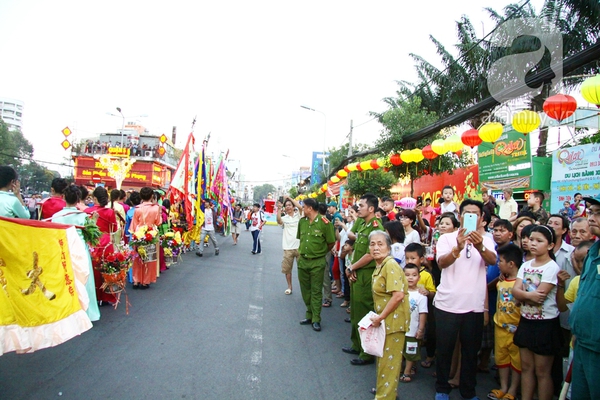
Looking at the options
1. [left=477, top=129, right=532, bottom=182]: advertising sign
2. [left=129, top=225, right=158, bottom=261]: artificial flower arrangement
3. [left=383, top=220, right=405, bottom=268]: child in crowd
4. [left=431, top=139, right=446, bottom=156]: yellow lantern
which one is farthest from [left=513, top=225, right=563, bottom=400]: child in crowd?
[left=477, top=129, right=532, bottom=182]: advertising sign

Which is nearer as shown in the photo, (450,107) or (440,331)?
(440,331)

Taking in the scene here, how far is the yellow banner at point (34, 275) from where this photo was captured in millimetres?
3379

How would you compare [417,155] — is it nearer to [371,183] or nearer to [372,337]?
[372,337]

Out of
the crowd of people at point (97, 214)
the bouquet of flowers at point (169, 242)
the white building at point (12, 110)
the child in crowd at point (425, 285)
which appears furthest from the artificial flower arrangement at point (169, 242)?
the white building at point (12, 110)

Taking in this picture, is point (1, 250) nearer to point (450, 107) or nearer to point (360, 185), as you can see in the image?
point (360, 185)

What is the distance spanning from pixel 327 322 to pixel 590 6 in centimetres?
1546

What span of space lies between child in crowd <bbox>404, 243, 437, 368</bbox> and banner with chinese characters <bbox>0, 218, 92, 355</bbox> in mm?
3414

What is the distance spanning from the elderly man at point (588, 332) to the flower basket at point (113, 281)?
5.42m

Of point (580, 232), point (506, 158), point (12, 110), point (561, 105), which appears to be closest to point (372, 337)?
point (580, 232)

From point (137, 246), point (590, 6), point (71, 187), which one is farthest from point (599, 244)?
point (590, 6)

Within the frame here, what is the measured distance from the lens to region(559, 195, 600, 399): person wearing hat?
100 inches

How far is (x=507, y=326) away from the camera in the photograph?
3.91 metres

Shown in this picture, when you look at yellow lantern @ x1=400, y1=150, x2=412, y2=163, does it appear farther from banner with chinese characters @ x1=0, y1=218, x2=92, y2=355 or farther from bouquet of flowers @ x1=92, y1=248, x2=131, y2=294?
banner with chinese characters @ x1=0, y1=218, x2=92, y2=355

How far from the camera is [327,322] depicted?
20.6 ft
